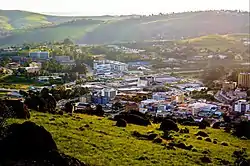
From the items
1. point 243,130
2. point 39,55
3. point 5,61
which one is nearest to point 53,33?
point 39,55

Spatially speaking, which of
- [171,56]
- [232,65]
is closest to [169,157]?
[232,65]

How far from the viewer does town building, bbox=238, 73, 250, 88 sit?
63.9 meters

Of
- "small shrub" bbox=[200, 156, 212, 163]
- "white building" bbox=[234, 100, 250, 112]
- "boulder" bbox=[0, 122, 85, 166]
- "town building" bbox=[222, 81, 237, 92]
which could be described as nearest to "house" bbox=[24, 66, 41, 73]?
"town building" bbox=[222, 81, 237, 92]

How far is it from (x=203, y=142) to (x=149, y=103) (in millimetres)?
26751

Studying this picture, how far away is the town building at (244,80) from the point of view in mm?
63925

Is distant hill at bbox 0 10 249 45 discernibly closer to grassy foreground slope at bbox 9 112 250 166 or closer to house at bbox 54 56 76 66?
house at bbox 54 56 76 66

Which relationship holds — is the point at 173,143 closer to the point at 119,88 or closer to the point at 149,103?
the point at 149,103

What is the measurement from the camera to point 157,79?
247 feet

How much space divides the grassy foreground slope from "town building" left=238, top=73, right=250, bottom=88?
3955 cm

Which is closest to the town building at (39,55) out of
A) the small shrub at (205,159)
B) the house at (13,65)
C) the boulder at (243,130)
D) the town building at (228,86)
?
the house at (13,65)

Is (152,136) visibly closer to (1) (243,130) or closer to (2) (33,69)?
(1) (243,130)

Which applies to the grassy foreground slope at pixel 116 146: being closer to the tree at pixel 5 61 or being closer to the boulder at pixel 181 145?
the boulder at pixel 181 145

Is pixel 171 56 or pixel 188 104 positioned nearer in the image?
pixel 188 104

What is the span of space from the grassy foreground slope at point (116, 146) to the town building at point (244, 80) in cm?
3955
